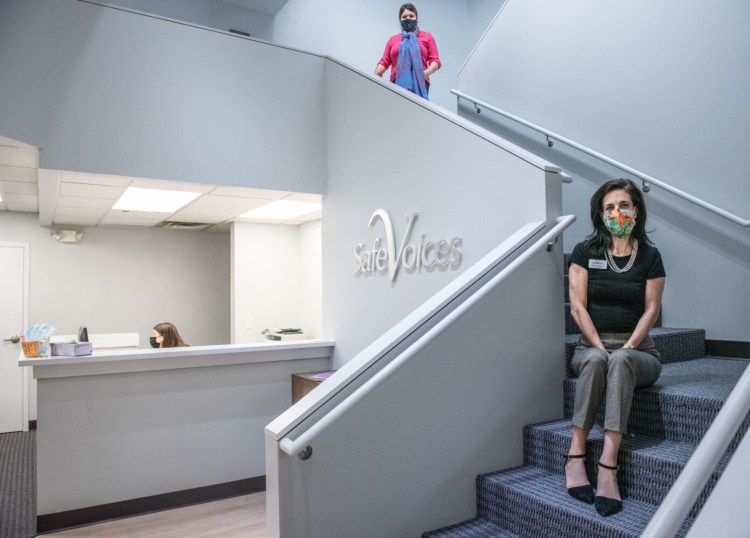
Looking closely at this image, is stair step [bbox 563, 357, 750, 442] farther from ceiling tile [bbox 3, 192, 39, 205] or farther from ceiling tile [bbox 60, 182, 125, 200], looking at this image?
ceiling tile [bbox 3, 192, 39, 205]

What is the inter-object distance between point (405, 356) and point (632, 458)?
951 mm

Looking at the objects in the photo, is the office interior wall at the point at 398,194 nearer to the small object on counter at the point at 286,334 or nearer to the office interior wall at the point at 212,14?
the small object on counter at the point at 286,334

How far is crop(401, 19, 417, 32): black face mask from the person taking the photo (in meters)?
4.52

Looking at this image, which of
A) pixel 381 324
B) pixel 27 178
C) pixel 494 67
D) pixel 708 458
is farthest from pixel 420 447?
pixel 27 178

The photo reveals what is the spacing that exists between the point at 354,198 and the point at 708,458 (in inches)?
146

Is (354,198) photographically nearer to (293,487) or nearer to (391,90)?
(391,90)

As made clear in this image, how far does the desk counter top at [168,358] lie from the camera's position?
3768 millimetres

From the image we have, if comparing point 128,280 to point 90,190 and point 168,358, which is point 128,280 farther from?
point 168,358

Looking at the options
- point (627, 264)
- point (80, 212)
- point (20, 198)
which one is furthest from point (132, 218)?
point (627, 264)

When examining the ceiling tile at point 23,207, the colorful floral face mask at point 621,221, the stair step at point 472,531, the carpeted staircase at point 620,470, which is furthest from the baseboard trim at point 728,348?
the ceiling tile at point 23,207

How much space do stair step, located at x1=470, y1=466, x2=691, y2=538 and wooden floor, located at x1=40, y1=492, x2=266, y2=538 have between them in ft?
6.12

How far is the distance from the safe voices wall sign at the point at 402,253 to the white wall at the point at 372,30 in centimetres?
314

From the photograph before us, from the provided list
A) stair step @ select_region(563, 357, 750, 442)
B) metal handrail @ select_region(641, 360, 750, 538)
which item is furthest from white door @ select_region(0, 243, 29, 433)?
metal handrail @ select_region(641, 360, 750, 538)

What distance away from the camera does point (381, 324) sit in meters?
4.21
